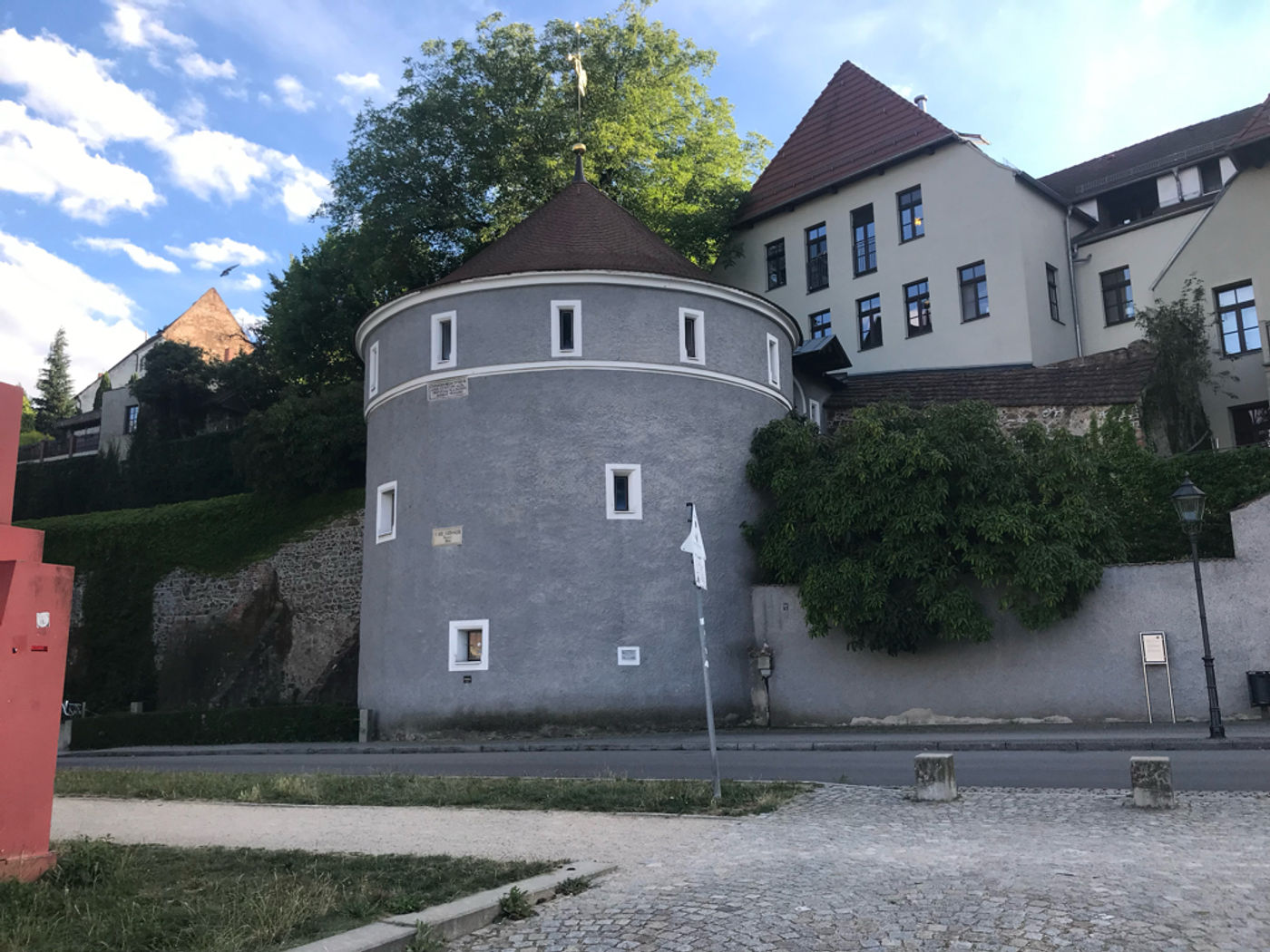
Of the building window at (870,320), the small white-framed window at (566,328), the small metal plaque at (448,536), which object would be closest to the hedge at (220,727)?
the small metal plaque at (448,536)

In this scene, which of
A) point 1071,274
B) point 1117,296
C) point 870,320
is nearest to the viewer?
point 1117,296

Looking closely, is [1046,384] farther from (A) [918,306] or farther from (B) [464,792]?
(B) [464,792]

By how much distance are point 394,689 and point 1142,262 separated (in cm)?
2715

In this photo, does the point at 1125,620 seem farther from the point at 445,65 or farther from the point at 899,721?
the point at 445,65

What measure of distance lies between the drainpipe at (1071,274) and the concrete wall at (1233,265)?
501cm

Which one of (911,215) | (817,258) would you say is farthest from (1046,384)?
(817,258)

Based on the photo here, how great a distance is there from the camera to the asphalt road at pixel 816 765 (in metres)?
12.9

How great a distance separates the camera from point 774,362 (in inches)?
1068

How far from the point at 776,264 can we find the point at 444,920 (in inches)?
1468

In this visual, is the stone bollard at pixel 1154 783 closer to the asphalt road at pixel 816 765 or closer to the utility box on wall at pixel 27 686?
the asphalt road at pixel 816 765

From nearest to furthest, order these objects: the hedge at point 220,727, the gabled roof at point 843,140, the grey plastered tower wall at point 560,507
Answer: the grey plastered tower wall at point 560,507 < the hedge at point 220,727 < the gabled roof at point 843,140

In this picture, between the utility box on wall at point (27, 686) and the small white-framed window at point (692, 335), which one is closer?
the utility box on wall at point (27, 686)

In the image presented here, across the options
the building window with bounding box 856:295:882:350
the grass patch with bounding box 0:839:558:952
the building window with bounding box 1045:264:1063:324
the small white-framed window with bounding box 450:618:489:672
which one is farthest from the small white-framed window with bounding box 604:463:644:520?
the building window with bounding box 1045:264:1063:324

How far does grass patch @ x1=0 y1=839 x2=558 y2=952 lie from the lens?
610 cm
